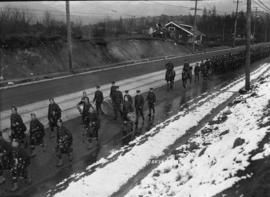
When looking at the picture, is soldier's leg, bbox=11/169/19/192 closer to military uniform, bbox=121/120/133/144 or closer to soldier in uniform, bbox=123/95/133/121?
military uniform, bbox=121/120/133/144

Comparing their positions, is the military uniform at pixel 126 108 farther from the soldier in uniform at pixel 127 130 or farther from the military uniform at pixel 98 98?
the military uniform at pixel 98 98

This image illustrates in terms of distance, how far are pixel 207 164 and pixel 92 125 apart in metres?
4.38

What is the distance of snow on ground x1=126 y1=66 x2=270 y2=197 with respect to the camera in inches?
314

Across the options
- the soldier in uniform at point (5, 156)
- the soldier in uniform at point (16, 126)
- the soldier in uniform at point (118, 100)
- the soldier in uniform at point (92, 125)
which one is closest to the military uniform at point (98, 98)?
the soldier in uniform at point (118, 100)

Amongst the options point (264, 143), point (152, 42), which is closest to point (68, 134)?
point (264, 143)

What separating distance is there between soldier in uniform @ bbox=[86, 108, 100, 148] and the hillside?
1756 cm

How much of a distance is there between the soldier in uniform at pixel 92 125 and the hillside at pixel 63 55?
691 inches

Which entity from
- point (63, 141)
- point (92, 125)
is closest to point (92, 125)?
point (92, 125)

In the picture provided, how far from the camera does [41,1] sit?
279 centimetres

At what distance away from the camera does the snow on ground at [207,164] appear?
26.2 ft

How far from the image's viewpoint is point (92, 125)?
1245cm

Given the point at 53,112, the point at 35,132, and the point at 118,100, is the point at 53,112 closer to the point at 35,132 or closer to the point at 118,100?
the point at 35,132

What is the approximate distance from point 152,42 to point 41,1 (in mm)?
54687

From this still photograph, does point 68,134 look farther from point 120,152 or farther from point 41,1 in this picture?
point 41,1
